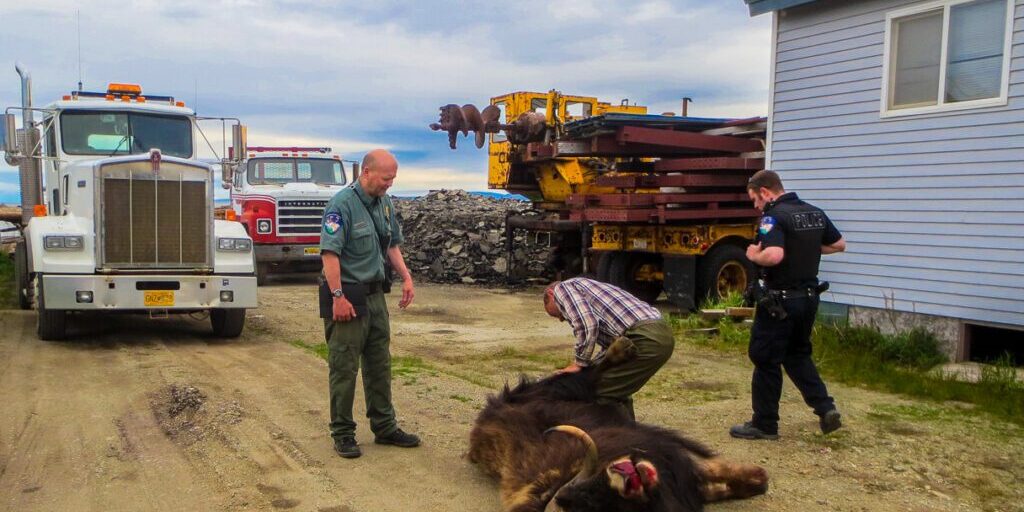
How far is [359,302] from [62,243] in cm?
525

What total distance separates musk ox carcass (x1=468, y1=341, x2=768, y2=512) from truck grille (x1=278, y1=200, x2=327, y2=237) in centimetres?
1200

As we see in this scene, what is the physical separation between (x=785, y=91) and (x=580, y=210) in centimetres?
374

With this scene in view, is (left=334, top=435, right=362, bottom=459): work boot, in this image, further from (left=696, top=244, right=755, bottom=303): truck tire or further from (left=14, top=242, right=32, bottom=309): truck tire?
(left=696, top=244, right=755, bottom=303): truck tire

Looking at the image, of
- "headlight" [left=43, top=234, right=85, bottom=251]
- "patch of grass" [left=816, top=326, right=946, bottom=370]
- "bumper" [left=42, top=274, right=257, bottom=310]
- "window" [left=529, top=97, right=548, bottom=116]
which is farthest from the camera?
"window" [left=529, top=97, right=548, bottom=116]

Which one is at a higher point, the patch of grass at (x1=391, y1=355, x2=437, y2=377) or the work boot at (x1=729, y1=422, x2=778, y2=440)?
the work boot at (x1=729, y1=422, x2=778, y2=440)

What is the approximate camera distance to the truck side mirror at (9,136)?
9602 millimetres

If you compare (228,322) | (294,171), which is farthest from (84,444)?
(294,171)

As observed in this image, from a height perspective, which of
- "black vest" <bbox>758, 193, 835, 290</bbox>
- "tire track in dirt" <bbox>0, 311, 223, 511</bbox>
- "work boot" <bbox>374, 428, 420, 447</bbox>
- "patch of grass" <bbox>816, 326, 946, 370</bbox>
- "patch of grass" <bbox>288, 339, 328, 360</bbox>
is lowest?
"patch of grass" <bbox>288, 339, 328, 360</bbox>

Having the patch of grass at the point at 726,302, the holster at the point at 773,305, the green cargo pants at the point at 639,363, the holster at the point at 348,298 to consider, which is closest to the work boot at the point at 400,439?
the holster at the point at 348,298

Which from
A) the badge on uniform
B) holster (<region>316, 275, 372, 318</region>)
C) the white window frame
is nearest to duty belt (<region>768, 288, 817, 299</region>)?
holster (<region>316, 275, 372, 318</region>)

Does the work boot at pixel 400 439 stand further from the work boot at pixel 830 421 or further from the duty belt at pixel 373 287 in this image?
the work boot at pixel 830 421

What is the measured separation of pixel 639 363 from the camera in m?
4.68

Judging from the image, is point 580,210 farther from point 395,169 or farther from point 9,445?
point 9,445

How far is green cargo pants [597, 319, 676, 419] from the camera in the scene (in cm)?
466
